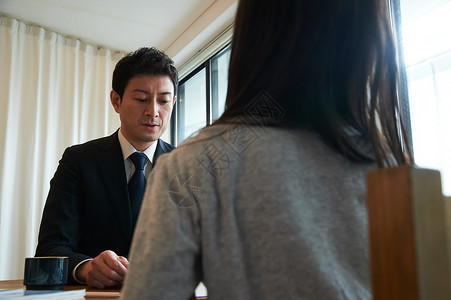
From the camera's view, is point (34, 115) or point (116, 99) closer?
point (116, 99)

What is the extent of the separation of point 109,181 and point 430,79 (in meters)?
1.47

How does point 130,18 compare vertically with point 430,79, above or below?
above

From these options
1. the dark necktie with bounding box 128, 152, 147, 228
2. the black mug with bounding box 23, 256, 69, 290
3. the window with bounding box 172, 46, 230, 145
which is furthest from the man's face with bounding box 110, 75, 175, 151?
the window with bounding box 172, 46, 230, 145

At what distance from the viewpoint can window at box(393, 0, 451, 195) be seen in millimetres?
1753

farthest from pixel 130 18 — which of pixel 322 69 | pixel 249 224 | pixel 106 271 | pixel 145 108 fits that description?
pixel 249 224

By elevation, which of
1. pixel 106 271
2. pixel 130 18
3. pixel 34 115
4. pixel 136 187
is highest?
pixel 130 18

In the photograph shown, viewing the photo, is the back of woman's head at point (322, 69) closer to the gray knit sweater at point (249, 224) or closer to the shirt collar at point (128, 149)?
the gray knit sweater at point (249, 224)

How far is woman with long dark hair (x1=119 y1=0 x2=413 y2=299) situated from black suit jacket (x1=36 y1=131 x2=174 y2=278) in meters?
1.18

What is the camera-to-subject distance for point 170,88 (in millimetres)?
1943

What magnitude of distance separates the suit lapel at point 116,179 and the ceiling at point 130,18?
167cm

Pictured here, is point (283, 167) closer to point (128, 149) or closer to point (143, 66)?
point (128, 149)

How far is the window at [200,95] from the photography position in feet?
11.7

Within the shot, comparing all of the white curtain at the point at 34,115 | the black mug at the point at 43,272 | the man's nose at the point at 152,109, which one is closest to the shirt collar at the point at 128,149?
the man's nose at the point at 152,109

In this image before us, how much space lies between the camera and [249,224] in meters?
0.47
